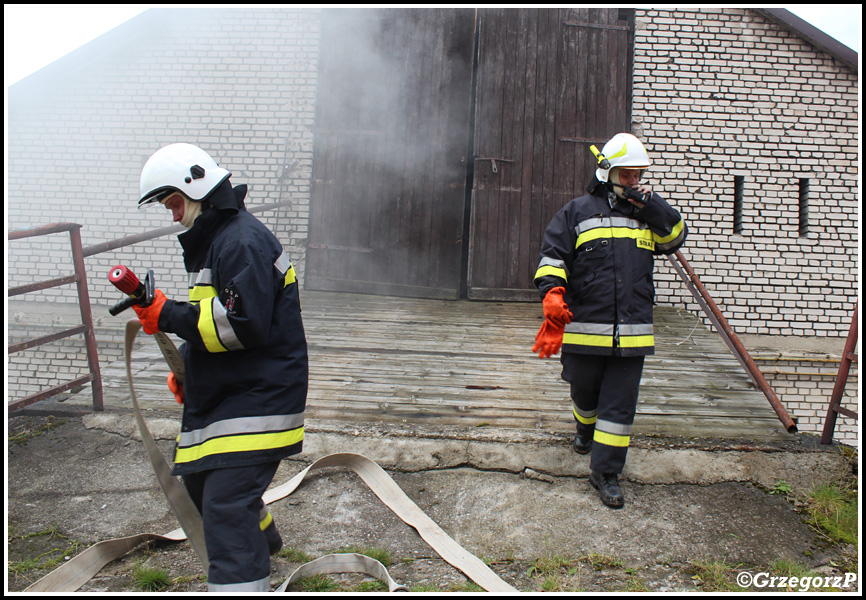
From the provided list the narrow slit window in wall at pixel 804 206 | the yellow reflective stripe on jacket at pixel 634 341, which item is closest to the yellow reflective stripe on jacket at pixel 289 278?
the yellow reflective stripe on jacket at pixel 634 341

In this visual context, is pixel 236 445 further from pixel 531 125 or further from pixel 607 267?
pixel 531 125

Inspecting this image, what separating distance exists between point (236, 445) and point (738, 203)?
268 inches

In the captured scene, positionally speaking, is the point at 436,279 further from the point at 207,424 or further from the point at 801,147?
the point at 207,424

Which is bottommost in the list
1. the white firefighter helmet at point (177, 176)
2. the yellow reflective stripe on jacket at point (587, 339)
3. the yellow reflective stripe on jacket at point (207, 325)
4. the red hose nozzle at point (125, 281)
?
the yellow reflective stripe on jacket at point (587, 339)

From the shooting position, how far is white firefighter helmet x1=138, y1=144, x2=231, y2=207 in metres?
2.12

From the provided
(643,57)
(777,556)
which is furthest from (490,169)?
(777,556)

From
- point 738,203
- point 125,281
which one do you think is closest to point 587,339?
point 125,281

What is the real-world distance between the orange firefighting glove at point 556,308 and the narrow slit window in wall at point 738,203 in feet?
16.3

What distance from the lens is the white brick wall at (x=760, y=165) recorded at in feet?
22.3

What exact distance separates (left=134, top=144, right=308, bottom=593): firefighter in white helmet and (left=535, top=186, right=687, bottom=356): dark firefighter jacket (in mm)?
1514

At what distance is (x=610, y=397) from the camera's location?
3051 mm

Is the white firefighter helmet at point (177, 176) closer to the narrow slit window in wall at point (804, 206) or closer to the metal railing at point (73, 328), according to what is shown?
the metal railing at point (73, 328)

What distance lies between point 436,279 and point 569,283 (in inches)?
160

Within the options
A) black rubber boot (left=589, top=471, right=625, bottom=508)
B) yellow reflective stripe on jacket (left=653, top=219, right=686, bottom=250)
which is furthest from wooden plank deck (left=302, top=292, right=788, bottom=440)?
yellow reflective stripe on jacket (left=653, top=219, right=686, bottom=250)
